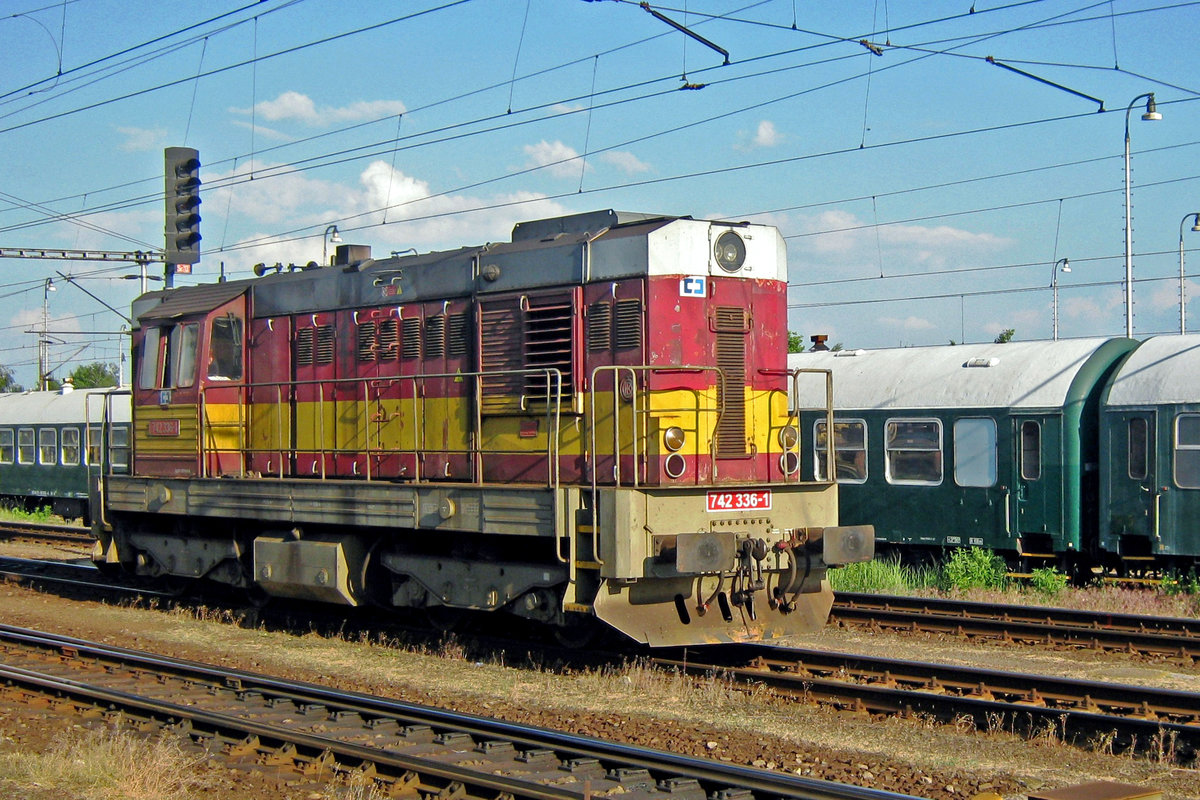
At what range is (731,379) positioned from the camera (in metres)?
10.6

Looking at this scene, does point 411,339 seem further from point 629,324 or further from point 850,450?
point 850,450

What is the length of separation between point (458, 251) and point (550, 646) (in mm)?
4047

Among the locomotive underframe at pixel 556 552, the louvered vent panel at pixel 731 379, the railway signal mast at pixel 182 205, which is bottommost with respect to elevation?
the locomotive underframe at pixel 556 552

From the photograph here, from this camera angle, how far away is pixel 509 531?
10.2 m

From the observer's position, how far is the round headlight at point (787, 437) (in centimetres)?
1092

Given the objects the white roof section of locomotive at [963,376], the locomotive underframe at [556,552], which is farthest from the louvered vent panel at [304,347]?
the white roof section of locomotive at [963,376]

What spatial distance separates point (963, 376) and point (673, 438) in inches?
336

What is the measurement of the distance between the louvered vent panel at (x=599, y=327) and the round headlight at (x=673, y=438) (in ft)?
3.10

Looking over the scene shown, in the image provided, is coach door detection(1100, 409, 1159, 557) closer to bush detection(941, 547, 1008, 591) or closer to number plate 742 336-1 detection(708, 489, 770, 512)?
bush detection(941, 547, 1008, 591)

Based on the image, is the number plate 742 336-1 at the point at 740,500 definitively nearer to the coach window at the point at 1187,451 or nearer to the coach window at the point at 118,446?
the coach window at the point at 1187,451

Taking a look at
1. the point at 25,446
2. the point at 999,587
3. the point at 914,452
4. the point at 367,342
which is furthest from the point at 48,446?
the point at 999,587

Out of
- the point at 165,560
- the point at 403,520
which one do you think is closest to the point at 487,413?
the point at 403,520

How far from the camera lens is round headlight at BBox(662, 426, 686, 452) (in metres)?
10.1

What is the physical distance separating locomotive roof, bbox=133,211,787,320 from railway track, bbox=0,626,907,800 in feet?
13.4
